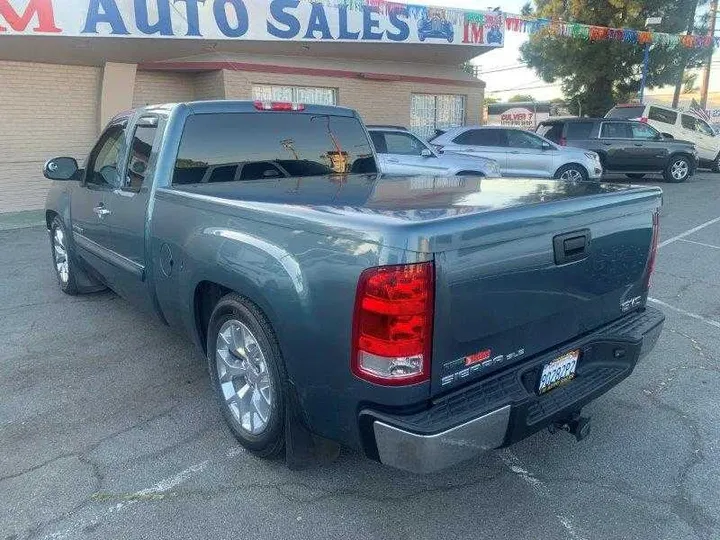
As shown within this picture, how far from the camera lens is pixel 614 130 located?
16.2 m

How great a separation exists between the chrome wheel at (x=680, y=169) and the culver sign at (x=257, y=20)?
5.87 m

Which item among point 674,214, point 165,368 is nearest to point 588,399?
point 165,368

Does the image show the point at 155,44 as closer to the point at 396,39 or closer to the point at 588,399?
the point at 396,39

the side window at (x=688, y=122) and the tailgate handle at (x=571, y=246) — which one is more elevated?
the tailgate handle at (x=571, y=246)

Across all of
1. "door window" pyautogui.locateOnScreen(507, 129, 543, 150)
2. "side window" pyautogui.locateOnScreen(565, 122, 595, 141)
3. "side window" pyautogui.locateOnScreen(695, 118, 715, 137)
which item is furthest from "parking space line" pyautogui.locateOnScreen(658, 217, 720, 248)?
"side window" pyautogui.locateOnScreen(695, 118, 715, 137)

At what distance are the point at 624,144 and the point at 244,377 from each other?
51.3ft

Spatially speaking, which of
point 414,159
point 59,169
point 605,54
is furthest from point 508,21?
point 59,169

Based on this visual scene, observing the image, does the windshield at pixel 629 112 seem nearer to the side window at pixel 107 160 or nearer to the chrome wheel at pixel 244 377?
the side window at pixel 107 160

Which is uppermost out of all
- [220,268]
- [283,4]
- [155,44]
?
[283,4]

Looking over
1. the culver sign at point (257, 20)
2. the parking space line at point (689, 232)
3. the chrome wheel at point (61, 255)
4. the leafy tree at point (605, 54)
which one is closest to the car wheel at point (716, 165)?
the leafy tree at point (605, 54)

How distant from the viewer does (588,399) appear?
2.84m

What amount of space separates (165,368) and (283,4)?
10.5 metres

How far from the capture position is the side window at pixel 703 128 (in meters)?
19.0

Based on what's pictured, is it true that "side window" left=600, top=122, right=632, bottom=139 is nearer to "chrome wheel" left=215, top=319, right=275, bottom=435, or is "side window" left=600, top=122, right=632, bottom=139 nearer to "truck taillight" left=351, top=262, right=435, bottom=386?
"chrome wheel" left=215, top=319, right=275, bottom=435
